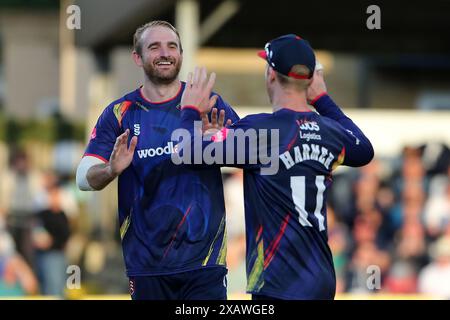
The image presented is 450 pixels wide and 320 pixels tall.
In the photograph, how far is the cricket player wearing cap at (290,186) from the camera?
5578 mm

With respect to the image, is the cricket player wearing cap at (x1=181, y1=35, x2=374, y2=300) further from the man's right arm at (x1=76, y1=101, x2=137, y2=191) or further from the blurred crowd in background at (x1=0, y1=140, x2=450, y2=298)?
the blurred crowd in background at (x1=0, y1=140, x2=450, y2=298)

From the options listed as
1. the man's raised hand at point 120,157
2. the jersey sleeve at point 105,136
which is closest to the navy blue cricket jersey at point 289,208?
the man's raised hand at point 120,157

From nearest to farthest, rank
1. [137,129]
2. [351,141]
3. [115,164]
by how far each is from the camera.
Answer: [351,141], [115,164], [137,129]

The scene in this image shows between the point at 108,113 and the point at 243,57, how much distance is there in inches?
625

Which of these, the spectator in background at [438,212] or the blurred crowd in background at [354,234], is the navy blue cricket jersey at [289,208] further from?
the spectator in background at [438,212]

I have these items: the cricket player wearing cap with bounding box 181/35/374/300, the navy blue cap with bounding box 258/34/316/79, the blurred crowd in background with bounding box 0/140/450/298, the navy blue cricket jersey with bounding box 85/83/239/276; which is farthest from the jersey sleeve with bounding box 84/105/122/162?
the blurred crowd in background with bounding box 0/140/450/298

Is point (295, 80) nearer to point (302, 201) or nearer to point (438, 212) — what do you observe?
point (302, 201)

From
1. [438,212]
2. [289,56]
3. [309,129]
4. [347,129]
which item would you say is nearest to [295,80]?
[289,56]

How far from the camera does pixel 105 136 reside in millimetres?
6383

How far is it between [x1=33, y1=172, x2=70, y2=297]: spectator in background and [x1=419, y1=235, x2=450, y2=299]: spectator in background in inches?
193

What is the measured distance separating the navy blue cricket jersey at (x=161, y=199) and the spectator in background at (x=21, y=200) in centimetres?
915

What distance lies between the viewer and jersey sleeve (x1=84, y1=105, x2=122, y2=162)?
250 inches

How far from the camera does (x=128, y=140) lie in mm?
6316

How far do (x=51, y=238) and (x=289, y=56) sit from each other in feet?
32.6
